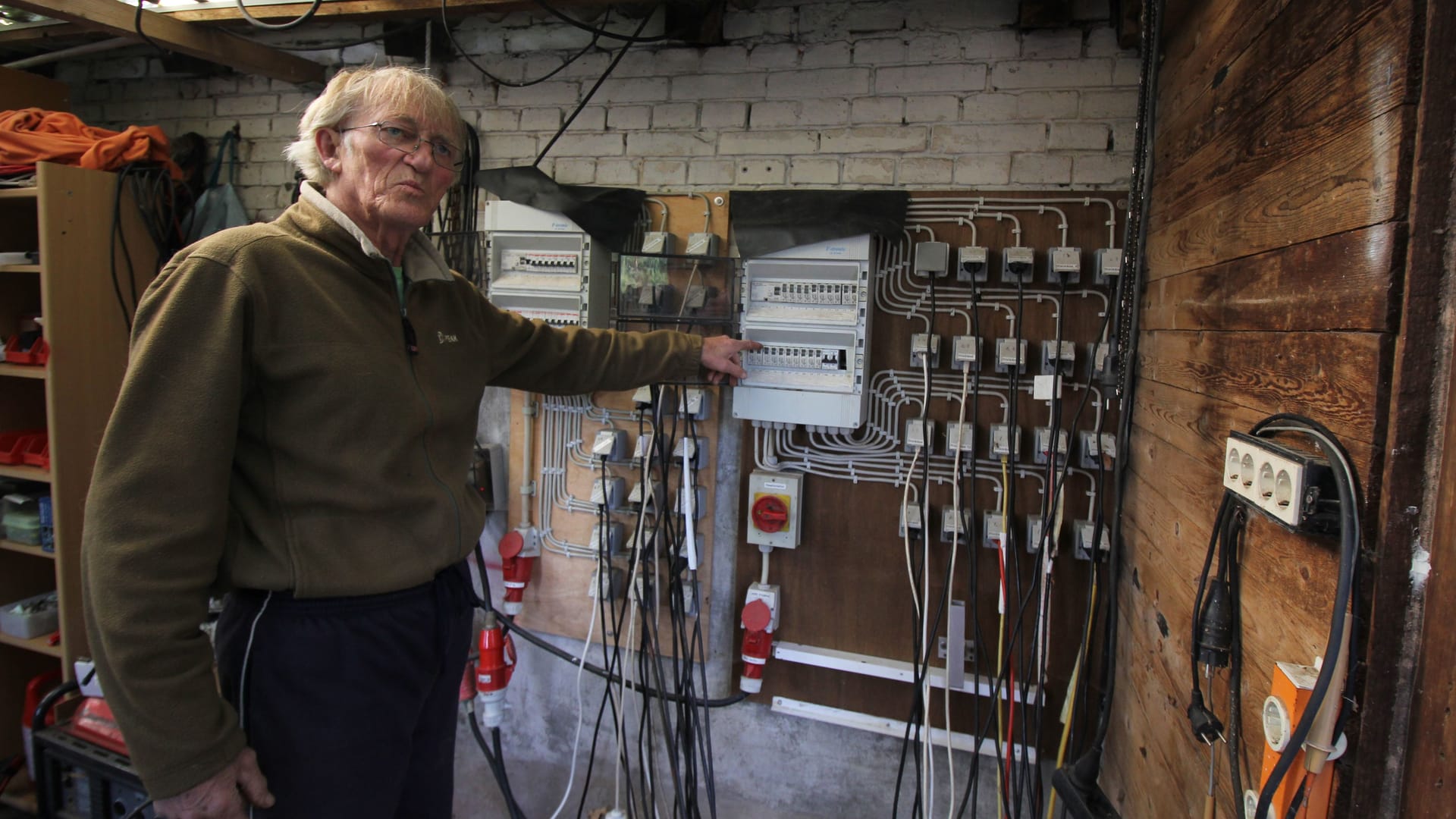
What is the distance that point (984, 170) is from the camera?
1702 mm

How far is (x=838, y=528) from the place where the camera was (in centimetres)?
184

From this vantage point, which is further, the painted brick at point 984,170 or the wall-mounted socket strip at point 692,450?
the wall-mounted socket strip at point 692,450

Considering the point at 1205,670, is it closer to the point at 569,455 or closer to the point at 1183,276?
the point at 1183,276

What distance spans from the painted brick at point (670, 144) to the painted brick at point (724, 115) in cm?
3

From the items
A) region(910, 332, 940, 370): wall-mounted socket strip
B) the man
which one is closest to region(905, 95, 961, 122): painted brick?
region(910, 332, 940, 370): wall-mounted socket strip

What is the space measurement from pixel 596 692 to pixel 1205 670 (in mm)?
1552

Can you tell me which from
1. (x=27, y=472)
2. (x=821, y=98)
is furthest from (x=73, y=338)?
(x=821, y=98)

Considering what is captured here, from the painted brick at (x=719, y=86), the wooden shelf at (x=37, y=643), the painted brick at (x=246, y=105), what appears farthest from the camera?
the painted brick at (x=246, y=105)

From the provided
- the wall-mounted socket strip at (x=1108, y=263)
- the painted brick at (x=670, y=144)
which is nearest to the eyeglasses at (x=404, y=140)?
the painted brick at (x=670, y=144)

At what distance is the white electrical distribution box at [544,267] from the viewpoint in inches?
71.0

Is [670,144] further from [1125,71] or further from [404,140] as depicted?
[1125,71]

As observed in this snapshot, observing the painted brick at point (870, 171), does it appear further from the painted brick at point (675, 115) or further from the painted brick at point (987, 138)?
the painted brick at point (675, 115)

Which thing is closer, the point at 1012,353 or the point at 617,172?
the point at 1012,353

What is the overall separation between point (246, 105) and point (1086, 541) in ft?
9.20
